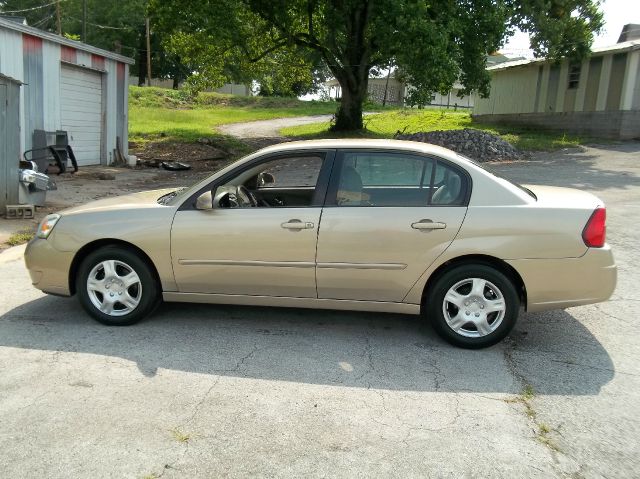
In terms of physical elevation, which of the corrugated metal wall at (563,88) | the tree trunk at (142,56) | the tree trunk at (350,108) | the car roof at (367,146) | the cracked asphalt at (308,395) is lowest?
the cracked asphalt at (308,395)

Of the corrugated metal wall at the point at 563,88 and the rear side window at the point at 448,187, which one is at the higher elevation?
the corrugated metal wall at the point at 563,88

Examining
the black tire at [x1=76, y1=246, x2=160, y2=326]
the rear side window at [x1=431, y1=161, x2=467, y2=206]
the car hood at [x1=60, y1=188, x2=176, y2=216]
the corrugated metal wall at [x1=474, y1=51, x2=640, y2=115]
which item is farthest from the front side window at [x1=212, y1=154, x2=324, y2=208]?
the corrugated metal wall at [x1=474, y1=51, x2=640, y2=115]

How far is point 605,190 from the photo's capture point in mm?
12828

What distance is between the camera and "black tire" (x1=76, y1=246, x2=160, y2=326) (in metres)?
4.95

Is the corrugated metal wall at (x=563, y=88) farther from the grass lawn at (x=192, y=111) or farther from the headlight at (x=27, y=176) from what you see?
the headlight at (x=27, y=176)

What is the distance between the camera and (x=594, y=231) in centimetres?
445

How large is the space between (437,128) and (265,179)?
2265 centimetres

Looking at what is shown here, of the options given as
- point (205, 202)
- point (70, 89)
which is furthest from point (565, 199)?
point (70, 89)

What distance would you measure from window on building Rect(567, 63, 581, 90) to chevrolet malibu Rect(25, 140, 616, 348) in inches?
926

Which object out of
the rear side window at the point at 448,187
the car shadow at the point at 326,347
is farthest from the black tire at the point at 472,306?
the rear side window at the point at 448,187

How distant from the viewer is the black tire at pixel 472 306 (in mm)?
4523

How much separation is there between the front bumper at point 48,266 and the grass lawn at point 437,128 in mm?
19043

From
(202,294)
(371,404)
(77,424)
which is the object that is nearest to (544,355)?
(371,404)

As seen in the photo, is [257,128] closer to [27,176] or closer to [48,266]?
[27,176]
